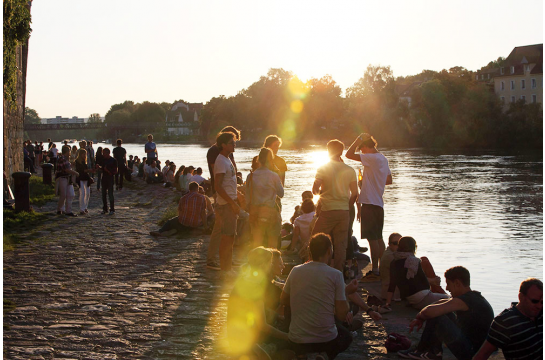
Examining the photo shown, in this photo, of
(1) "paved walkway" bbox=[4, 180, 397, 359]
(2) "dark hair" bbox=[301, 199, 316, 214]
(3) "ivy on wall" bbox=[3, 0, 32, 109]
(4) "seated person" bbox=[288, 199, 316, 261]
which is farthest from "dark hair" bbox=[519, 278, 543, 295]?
(3) "ivy on wall" bbox=[3, 0, 32, 109]

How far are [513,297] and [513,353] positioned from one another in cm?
641

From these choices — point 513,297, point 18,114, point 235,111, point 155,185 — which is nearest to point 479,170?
point 155,185

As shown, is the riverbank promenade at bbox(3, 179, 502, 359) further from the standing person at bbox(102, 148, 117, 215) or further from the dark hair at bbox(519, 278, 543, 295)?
the standing person at bbox(102, 148, 117, 215)

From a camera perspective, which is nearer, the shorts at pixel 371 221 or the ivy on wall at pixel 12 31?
the shorts at pixel 371 221

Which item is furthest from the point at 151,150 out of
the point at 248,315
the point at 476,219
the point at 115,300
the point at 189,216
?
the point at 248,315

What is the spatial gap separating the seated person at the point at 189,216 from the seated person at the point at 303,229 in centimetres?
219

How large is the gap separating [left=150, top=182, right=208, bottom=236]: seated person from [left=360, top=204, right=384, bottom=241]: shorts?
4.19 m

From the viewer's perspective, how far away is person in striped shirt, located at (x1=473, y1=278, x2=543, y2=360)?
153 inches

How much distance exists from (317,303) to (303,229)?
512cm

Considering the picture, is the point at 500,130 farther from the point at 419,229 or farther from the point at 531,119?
the point at 419,229

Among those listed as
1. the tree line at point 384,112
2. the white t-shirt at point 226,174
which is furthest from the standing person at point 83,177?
the tree line at point 384,112

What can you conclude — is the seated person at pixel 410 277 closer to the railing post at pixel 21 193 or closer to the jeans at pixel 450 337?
the jeans at pixel 450 337

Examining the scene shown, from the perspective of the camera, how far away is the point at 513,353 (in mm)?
3994

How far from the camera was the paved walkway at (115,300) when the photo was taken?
18.1 feet
